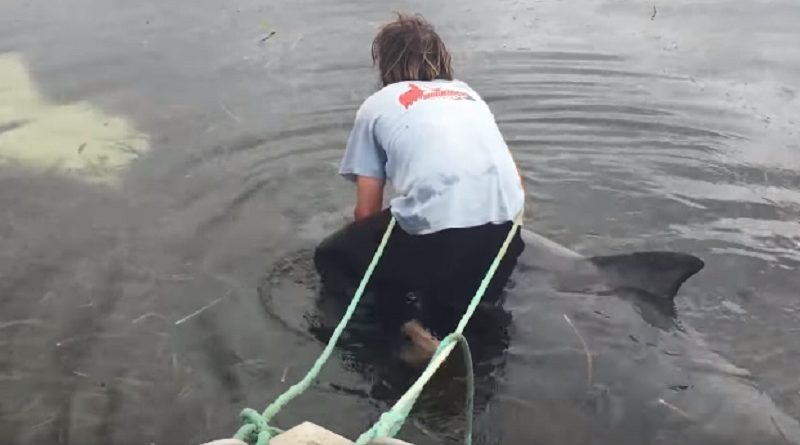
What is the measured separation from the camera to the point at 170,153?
6.80 meters

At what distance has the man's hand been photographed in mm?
4414

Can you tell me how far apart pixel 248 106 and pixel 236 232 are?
2.27 m

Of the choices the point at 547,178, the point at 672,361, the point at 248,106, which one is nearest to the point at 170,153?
the point at 248,106

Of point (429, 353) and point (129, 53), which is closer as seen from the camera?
point (429, 353)

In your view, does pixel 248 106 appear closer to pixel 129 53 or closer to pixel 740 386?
pixel 129 53

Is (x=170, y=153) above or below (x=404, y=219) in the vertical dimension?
below

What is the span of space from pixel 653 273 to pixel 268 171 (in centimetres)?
305

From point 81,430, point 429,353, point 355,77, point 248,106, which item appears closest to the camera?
point 81,430

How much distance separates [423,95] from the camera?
13.8 ft

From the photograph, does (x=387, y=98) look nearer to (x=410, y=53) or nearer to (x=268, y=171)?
(x=410, y=53)

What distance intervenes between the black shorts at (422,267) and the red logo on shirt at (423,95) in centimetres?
54

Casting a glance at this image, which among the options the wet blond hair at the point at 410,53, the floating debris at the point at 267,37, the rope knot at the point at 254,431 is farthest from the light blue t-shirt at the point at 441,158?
the floating debris at the point at 267,37

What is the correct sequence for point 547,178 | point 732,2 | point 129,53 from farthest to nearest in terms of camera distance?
point 732,2 → point 129,53 → point 547,178

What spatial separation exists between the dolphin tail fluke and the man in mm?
534
